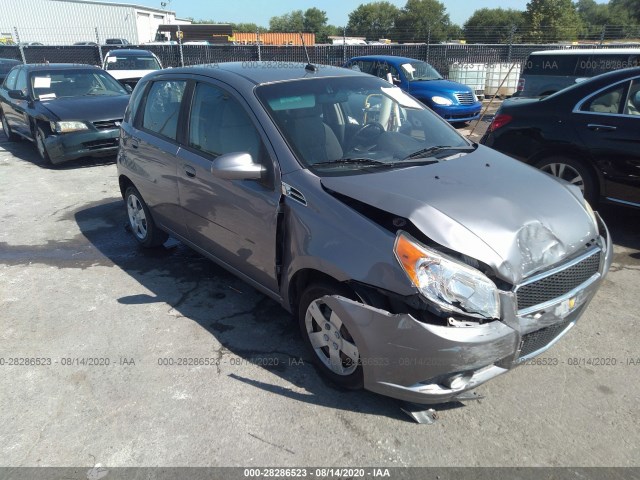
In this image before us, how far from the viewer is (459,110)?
12.0 meters

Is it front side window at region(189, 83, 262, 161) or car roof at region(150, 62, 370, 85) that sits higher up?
car roof at region(150, 62, 370, 85)

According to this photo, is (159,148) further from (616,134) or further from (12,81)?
(12,81)

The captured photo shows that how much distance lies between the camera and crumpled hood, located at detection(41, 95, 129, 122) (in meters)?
8.35

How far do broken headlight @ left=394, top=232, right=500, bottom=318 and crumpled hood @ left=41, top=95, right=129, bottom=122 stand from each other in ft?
25.0

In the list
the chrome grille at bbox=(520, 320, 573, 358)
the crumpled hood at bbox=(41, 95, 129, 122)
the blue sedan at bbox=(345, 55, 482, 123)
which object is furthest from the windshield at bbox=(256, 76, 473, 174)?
the blue sedan at bbox=(345, 55, 482, 123)

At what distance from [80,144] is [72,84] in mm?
1859

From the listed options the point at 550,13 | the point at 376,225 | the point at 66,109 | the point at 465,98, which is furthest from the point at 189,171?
the point at 550,13

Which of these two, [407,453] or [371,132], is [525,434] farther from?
[371,132]

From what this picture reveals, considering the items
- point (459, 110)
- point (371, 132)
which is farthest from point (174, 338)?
point (459, 110)

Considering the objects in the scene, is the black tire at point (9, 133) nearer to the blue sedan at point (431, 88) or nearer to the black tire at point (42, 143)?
the black tire at point (42, 143)

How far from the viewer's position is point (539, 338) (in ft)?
8.57

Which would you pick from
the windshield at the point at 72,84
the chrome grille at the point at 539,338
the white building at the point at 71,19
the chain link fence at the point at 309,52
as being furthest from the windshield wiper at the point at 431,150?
the white building at the point at 71,19

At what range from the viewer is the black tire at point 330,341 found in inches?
107

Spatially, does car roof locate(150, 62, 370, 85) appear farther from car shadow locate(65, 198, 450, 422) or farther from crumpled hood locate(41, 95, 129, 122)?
crumpled hood locate(41, 95, 129, 122)
